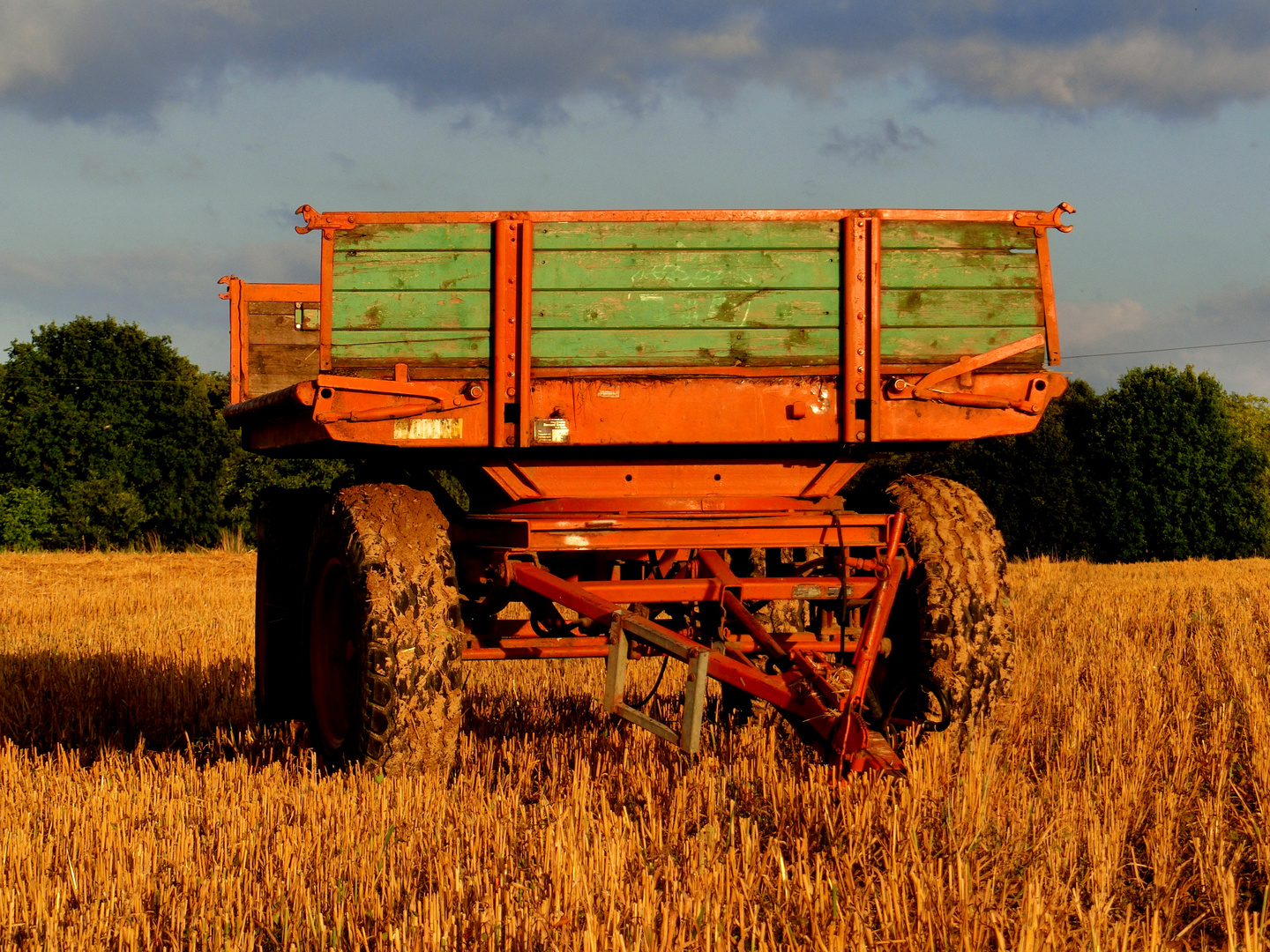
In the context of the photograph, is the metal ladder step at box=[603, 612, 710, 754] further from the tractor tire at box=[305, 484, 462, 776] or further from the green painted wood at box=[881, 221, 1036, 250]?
the green painted wood at box=[881, 221, 1036, 250]

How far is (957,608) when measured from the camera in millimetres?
5738

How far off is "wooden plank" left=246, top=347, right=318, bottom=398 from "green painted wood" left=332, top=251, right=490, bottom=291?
356cm

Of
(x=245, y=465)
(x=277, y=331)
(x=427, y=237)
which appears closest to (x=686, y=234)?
(x=427, y=237)

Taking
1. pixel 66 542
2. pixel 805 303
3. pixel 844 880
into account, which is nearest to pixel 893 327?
pixel 805 303

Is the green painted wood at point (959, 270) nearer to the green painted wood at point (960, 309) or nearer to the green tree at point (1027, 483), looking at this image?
the green painted wood at point (960, 309)

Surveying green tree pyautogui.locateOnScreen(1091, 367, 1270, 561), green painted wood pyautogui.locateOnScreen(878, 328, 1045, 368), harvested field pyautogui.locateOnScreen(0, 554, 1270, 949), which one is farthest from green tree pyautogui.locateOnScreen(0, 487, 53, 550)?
green painted wood pyautogui.locateOnScreen(878, 328, 1045, 368)

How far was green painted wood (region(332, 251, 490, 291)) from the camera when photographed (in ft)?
17.9

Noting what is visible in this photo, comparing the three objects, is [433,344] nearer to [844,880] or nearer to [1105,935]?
[844,880]

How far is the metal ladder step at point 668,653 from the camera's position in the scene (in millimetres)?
4836

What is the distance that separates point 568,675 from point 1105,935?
6315mm

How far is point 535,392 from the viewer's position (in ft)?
18.0

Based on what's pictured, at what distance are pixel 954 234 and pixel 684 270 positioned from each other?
1157 millimetres

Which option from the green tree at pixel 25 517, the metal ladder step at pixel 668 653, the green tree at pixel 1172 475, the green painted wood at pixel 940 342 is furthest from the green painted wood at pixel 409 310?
the green tree at pixel 1172 475

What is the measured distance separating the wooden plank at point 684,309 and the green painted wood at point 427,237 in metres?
0.33
